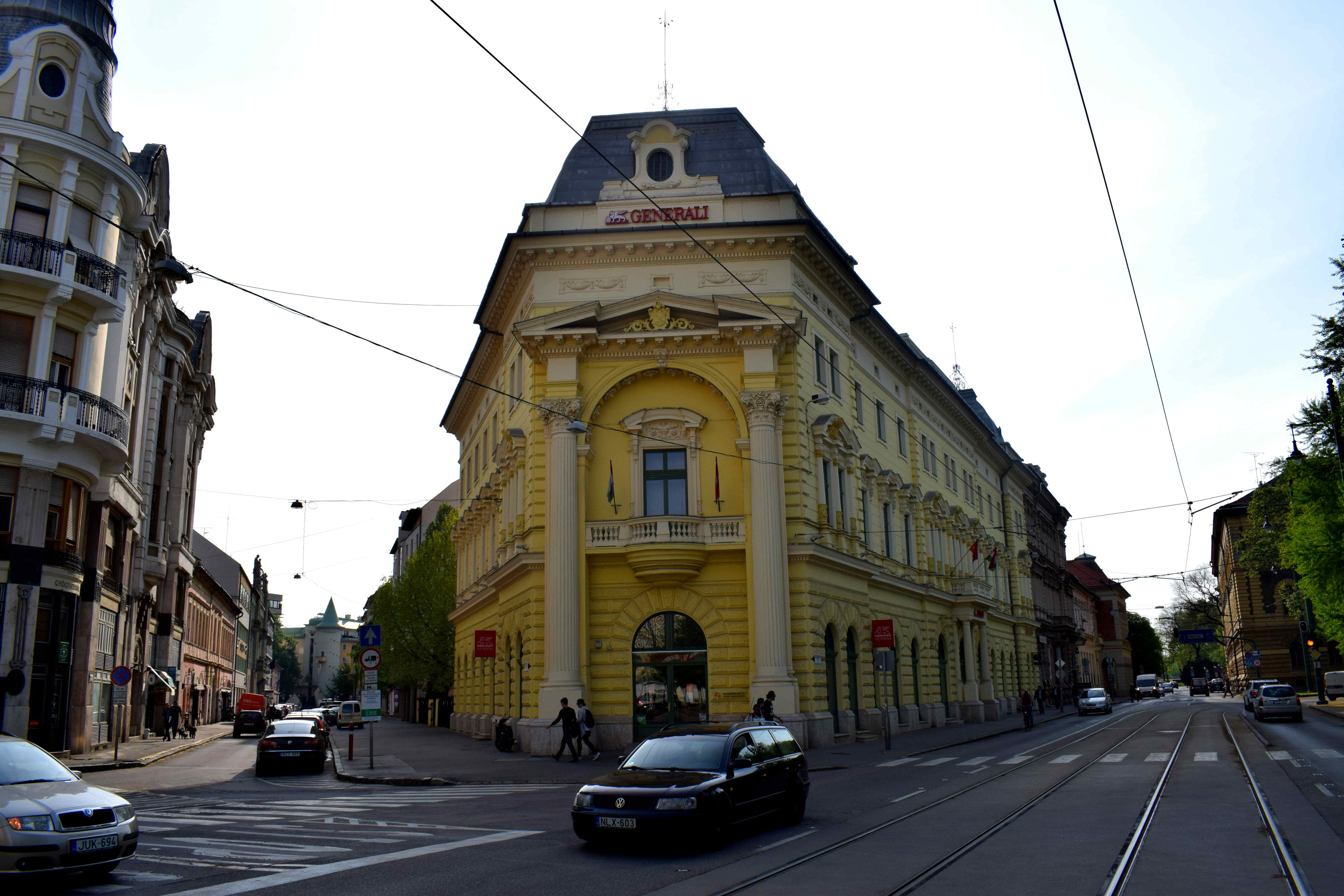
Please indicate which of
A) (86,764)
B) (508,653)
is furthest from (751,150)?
(86,764)

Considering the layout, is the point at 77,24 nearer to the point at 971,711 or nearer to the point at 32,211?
the point at 32,211

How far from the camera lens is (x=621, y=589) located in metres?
29.3

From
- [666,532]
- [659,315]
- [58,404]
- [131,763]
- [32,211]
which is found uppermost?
[32,211]

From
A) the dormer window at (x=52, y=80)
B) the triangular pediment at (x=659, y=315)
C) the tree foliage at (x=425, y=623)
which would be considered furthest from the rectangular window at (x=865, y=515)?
the tree foliage at (x=425, y=623)

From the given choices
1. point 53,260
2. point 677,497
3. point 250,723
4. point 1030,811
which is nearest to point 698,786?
point 1030,811

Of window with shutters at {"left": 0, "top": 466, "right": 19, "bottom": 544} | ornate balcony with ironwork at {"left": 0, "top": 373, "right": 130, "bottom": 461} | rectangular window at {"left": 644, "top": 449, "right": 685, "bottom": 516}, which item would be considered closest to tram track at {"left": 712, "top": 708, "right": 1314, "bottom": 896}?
rectangular window at {"left": 644, "top": 449, "right": 685, "bottom": 516}

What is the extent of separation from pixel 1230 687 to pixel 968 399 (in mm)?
63163

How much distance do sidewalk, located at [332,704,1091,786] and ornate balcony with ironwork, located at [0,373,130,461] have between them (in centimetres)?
1222

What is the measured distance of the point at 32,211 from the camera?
30.2 m

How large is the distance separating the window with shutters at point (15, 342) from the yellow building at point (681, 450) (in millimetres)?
14124

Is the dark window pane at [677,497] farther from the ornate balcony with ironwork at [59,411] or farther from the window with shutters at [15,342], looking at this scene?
the window with shutters at [15,342]

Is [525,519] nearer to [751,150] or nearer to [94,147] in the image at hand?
[751,150]

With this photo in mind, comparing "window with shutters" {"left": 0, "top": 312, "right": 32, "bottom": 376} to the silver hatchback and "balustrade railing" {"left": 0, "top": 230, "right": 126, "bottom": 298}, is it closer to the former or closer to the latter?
"balustrade railing" {"left": 0, "top": 230, "right": 126, "bottom": 298}

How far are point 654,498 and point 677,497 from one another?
0.67 metres
